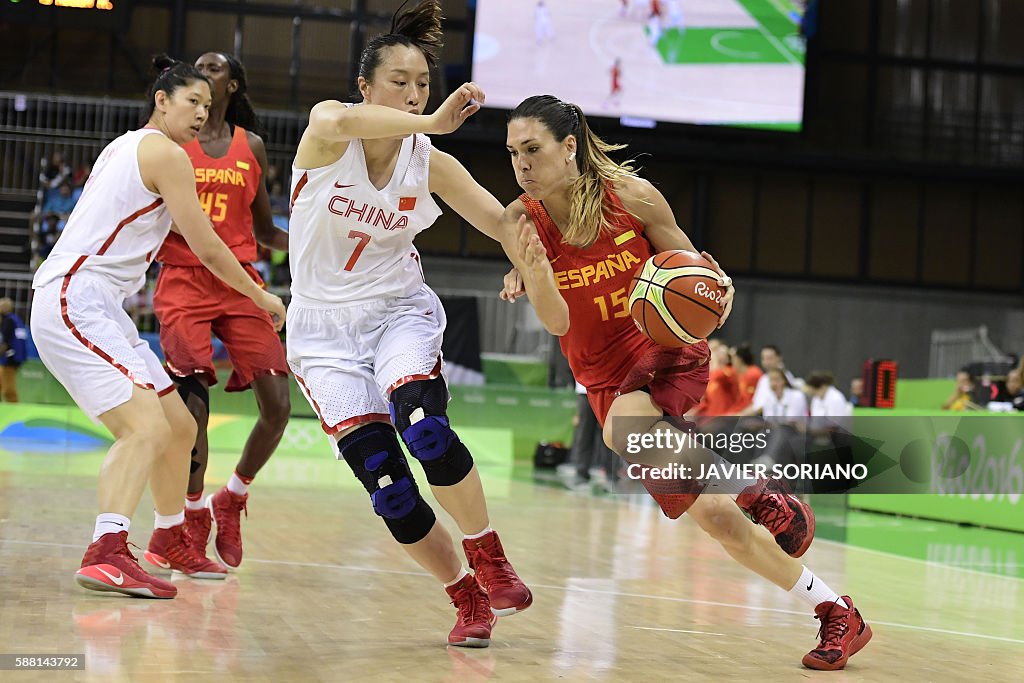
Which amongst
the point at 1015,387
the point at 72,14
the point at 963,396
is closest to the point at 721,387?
the point at 963,396

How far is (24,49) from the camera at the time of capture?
21000mm

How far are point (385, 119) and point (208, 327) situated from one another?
84.8 inches

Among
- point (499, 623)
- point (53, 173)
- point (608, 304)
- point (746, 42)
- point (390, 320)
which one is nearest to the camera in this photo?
point (390, 320)

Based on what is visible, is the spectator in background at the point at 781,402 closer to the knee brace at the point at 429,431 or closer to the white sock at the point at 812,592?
the white sock at the point at 812,592

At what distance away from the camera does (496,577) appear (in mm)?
3887

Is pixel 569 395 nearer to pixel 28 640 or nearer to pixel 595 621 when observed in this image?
pixel 595 621

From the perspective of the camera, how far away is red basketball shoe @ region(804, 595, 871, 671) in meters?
3.78

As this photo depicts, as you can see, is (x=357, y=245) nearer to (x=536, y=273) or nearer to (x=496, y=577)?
(x=536, y=273)

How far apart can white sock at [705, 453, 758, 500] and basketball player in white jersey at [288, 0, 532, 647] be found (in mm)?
722

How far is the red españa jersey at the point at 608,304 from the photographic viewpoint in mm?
4055

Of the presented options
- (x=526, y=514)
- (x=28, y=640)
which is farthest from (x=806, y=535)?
(x=526, y=514)

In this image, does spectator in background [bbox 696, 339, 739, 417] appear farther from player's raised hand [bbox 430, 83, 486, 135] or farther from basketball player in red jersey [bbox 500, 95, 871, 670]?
player's raised hand [bbox 430, 83, 486, 135]

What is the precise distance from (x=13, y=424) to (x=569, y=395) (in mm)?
7167

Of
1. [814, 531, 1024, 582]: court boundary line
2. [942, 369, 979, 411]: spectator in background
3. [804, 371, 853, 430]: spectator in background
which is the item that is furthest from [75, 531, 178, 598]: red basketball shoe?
[942, 369, 979, 411]: spectator in background
